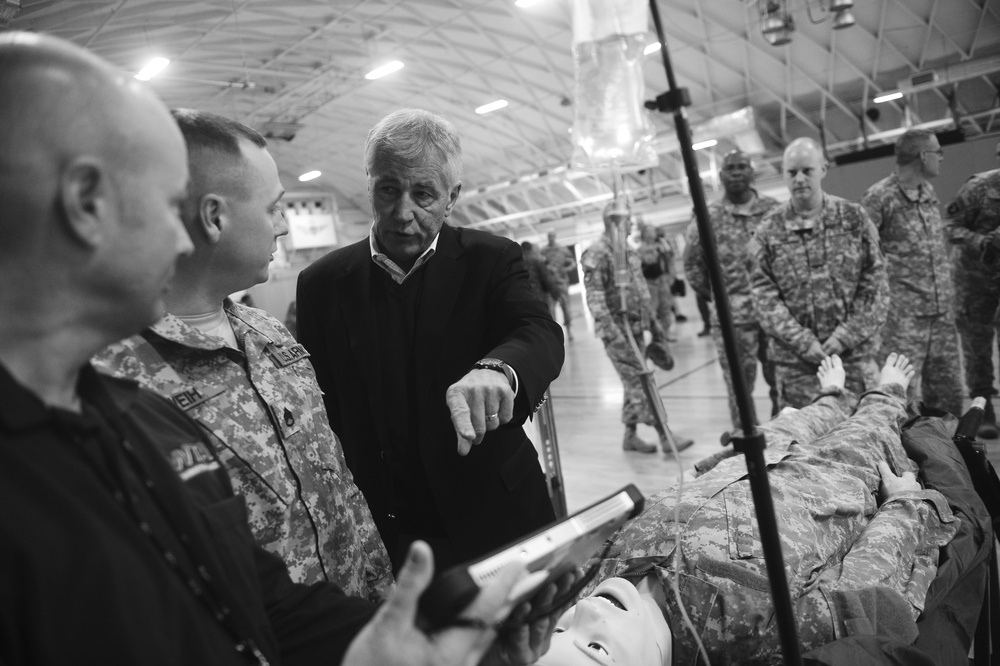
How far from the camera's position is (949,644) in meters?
1.52

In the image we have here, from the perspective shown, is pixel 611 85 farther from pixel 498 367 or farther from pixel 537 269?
pixel 537 269

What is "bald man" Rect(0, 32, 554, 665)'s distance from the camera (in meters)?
0.47

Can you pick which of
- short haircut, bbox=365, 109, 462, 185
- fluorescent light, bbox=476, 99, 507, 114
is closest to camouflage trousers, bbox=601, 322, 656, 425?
short haircut, bbox=365, 109, 462, 185

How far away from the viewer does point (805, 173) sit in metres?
3.22

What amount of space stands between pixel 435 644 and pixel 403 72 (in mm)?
17483

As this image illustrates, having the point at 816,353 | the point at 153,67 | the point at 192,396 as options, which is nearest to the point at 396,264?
the point at 192,396

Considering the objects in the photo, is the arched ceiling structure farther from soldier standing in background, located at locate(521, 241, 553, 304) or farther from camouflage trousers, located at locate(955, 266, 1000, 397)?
camouflage trousers, located at locate(955, 266, 1000, 397)

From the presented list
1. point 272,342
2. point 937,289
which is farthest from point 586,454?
point 272,342

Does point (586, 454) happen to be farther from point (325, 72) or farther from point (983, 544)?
point (325, 72)

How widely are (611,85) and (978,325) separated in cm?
430

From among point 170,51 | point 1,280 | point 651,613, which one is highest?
point 170,51

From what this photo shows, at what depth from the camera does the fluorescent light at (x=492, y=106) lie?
686 inches

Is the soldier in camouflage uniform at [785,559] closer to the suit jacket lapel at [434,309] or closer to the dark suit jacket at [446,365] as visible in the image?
the dark suit jacket at [446,365]

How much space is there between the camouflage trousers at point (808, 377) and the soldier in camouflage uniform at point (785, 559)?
1031mm
